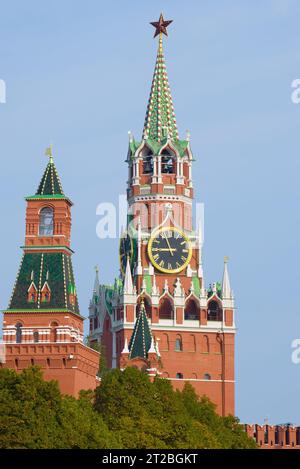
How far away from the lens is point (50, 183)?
15312cm

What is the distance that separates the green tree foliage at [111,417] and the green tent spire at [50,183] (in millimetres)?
13952

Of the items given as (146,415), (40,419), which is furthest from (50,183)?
(40,419)

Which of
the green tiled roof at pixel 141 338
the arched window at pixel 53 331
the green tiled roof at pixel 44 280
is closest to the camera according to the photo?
the arched window at pixel 53 331

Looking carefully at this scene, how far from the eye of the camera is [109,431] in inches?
5320

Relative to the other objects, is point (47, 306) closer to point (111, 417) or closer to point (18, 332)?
point (18, 332)

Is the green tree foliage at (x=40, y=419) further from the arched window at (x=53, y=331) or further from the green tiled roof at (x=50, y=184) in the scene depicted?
the green tiled roof at (x=50, y=184)

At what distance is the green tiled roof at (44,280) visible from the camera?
150000 millimetres

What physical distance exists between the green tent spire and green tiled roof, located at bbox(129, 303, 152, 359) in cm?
3173

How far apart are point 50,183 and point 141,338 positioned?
113ft

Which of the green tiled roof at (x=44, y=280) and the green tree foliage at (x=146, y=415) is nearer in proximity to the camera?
the green tree foliage at (x=146, y=415)

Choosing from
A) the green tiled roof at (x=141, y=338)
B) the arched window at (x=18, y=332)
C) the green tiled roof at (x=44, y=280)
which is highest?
the green tiled roof at (x=141, y=338)

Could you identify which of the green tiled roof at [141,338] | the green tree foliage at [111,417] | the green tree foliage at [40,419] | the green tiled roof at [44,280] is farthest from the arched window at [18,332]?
the green tiled roof at [141,338]
